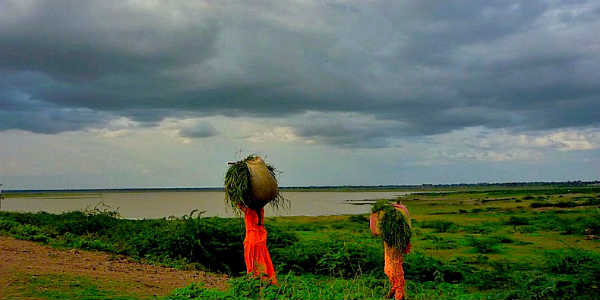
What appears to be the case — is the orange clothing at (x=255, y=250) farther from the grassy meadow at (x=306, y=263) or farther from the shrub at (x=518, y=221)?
the shrub at (x=518, y=221)

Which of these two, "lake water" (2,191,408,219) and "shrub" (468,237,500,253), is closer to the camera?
"shrub" (468,237,500,253)

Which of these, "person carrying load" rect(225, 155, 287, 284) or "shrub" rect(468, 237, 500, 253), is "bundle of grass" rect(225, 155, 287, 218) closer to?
"person carrying load" rect(225, 155, 287, 284)

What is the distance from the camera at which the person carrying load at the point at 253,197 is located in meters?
7.92

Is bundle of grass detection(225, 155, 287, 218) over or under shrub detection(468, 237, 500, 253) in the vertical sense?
over

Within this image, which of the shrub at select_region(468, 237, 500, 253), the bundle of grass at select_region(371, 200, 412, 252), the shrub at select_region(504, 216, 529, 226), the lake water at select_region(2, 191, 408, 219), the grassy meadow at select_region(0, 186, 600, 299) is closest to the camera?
the bundle of grass at select_region(371, 200, 412, 252)

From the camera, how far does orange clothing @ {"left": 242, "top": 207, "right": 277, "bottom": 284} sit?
8.10 meters

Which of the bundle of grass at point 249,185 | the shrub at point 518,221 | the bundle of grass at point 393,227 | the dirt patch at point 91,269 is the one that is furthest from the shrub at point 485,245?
the bundle of grass at point 249,185

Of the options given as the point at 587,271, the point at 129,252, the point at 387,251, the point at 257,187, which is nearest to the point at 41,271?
the point at 129,252

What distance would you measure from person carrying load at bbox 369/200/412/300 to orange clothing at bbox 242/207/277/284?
7.13ft

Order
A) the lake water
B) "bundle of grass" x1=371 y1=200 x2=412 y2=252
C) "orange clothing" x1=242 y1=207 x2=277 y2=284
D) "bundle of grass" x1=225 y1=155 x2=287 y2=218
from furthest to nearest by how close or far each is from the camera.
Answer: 1. the lake water
2. "orange clothing" x1=242 y1=207 x2=277 y2=284
3. "bundle of grass" x1=225 y1=155 x2=287 y2=218
4. "bundle of grass" x1=371 y1=200 x2=412 y2=252

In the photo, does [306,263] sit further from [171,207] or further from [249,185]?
[171,207]

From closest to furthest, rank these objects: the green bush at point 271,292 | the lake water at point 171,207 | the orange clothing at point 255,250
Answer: the green bush at point 271,292 < the orange clothing at point 255,250 < the lake water at point 171,207

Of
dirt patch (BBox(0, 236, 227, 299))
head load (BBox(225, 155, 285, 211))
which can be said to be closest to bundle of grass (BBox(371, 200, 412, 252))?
head load (BBox(225, 155, 285, 211))

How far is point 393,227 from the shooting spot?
6.99m
